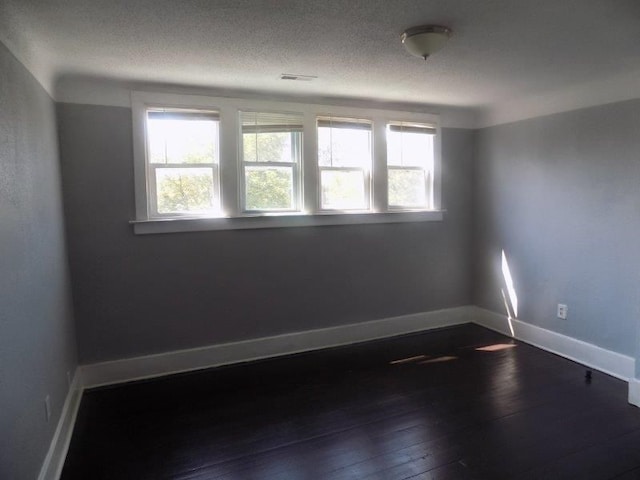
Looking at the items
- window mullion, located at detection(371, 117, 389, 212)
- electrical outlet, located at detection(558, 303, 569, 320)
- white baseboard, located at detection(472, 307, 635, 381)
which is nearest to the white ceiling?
window mullion, located at detection(371, 117, 389, 212)

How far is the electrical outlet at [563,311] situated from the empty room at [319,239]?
38 mm

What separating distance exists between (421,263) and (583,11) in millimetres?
2801

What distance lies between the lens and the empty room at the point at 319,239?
212cm

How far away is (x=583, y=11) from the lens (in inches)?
79.0

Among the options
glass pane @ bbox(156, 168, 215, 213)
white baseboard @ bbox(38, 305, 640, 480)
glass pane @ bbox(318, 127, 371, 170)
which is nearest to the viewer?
white baseboard @ bbox(38, 305, 640, 480)

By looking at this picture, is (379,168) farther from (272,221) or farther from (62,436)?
(62,436)

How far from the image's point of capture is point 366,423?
2645 millimetres

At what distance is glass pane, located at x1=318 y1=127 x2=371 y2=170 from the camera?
12.8ft

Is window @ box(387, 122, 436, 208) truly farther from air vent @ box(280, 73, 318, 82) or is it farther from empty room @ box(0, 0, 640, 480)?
air vent @ box(280, 73, 318, 82)

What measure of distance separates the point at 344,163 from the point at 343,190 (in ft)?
0.87

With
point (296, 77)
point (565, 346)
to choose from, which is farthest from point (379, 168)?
point (565, 346)

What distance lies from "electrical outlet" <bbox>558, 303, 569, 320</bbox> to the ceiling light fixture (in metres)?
2.67

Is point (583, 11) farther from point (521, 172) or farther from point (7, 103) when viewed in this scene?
point (7, 103)

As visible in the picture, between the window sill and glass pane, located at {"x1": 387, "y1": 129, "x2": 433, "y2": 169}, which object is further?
glass pane, located at {"x1": 387, "y1": 129, "x2": 433, "y2": 169}
